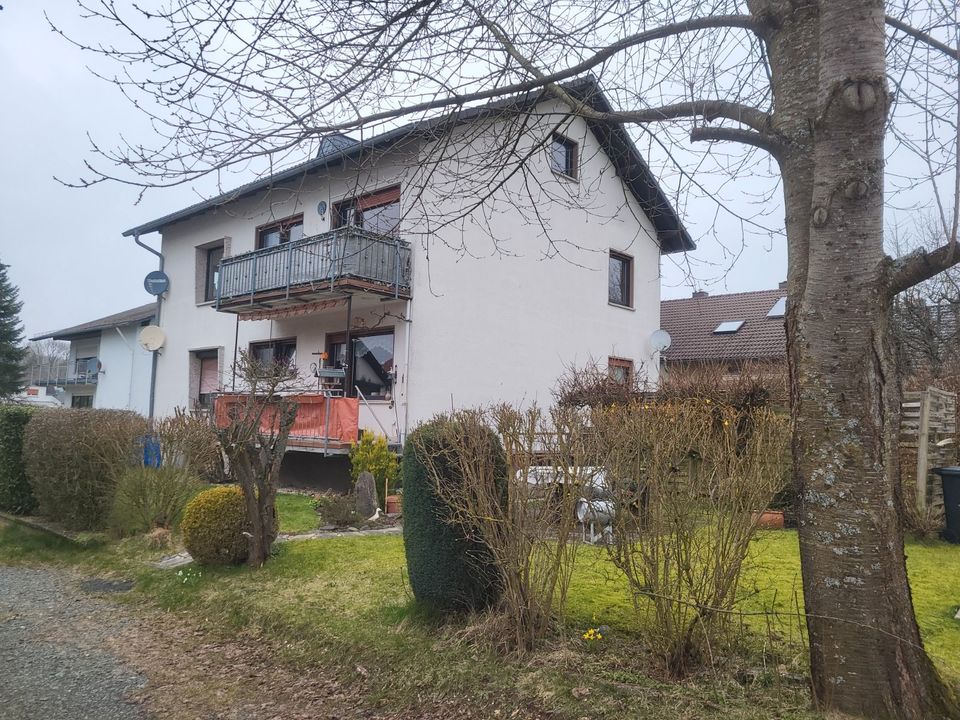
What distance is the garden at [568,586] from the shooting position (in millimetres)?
3881

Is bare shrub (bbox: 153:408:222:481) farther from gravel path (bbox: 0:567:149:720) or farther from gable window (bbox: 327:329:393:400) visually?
gable window (bbox: 327:329:393:400)

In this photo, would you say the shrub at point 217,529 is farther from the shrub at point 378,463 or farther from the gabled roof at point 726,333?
the gabled roof at point 726,333

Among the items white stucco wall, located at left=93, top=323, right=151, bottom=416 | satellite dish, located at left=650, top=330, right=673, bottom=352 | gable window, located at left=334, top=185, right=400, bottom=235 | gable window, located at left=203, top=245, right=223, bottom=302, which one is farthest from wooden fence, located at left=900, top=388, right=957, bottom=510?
white stucco wall, located at left=93, top=323, right=151, bottom=416

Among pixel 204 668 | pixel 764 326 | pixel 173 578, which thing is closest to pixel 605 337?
pixel 764 326

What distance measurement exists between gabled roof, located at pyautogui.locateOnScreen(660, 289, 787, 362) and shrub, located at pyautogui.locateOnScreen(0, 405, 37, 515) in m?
16.1

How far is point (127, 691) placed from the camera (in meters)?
4.64

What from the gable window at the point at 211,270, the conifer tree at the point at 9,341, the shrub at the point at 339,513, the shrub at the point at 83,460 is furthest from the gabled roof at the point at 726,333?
the conifer tree at the point at 9,341

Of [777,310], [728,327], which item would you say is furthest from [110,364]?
[777,310]

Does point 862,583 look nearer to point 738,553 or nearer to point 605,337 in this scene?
point 738,553

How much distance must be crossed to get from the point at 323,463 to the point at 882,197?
13.3 meters

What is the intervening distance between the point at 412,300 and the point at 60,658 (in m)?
10.0

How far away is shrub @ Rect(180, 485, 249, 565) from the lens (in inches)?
275

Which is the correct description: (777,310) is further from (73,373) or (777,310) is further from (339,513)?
(73,373)

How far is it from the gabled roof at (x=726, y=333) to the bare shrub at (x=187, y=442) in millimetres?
14273
